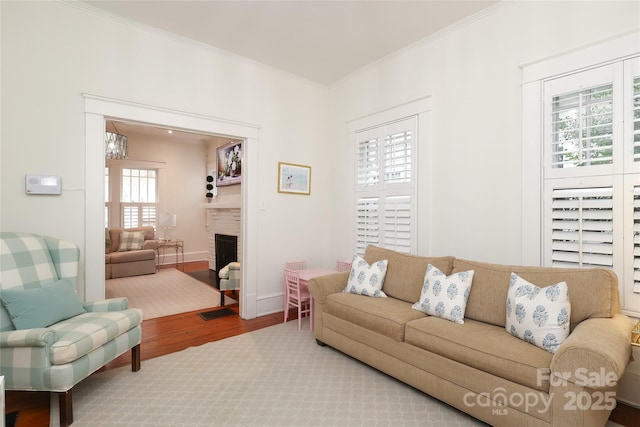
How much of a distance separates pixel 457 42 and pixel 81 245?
4012 millimetres

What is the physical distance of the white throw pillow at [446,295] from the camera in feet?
7.87

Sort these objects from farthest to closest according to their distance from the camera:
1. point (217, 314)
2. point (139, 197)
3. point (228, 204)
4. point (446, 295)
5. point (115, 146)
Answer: point (139, 197)
point (228, 204)
point (115, 146)
point (217, 314)
point (446, 295)

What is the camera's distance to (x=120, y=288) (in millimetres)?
5359

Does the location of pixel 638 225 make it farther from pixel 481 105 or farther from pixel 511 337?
pixel 481 105

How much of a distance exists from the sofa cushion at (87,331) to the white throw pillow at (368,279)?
6.15 feet

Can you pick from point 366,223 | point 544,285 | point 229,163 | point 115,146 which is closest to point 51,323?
point 366,223

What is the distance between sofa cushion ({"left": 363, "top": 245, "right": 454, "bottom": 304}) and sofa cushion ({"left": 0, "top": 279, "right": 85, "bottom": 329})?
8.50 feet

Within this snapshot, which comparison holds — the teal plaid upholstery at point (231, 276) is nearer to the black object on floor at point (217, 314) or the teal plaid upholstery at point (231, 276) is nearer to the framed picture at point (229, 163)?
the black object on floor at point (217, 314)

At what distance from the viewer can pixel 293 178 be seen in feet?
14.3

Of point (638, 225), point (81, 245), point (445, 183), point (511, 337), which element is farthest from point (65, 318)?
point (638, 225)

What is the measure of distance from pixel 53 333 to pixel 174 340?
4.74 feet

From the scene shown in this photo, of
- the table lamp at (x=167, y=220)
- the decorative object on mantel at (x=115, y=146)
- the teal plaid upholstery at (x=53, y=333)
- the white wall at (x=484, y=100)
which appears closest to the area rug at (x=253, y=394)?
the teal plaid upholstery at (x=53, y=333)

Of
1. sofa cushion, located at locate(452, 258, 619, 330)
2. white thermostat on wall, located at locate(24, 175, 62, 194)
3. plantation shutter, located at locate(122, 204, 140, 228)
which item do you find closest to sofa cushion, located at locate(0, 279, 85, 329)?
white thermostat on wall, located at locate(24, 175, 62, 194)

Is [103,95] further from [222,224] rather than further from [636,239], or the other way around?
[636,239]
